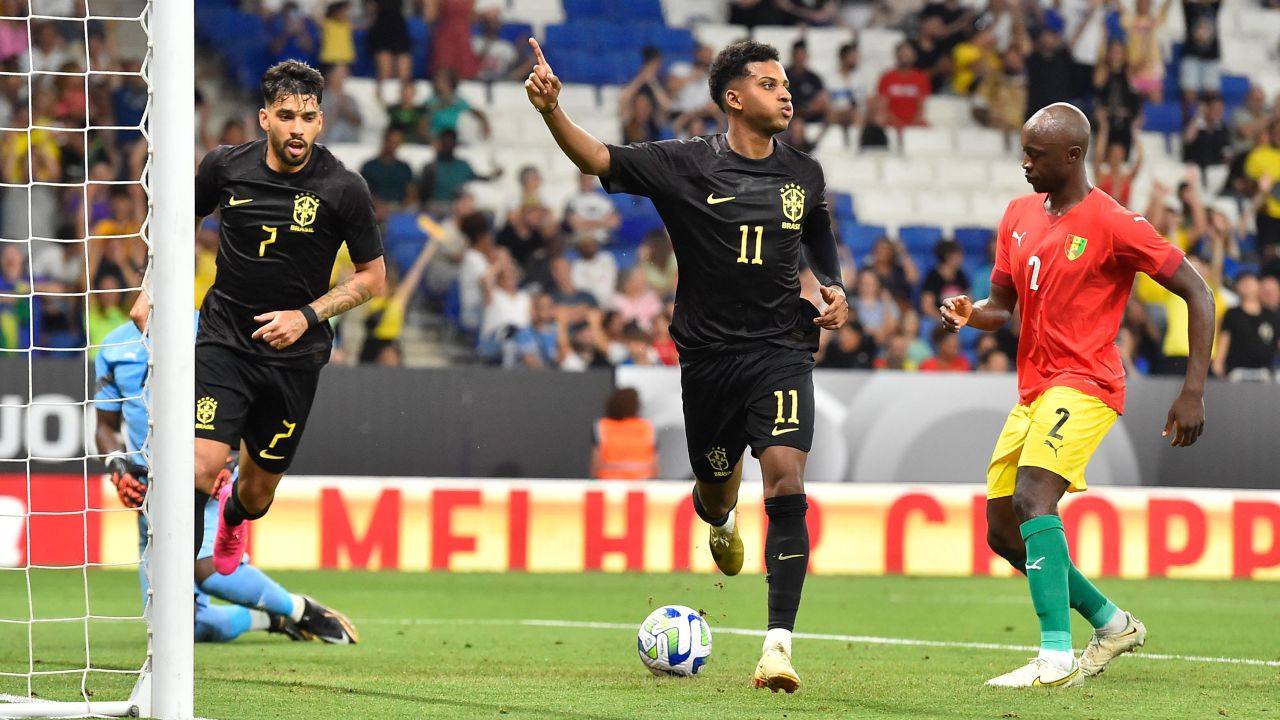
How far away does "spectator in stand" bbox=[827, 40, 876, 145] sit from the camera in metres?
19.2

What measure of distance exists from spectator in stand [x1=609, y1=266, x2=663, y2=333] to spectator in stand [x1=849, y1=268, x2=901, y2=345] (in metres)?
1.78

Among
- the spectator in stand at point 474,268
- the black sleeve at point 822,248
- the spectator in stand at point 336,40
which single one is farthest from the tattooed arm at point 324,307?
the spectator in stand at point 336,40

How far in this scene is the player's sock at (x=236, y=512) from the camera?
788 cm

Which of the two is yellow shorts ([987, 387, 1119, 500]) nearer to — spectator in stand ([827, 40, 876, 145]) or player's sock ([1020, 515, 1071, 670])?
player's sock ([1020, 515, 1071, 670])

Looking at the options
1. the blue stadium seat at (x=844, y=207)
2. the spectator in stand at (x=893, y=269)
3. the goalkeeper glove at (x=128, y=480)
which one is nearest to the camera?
the goalkeeper glove at (x=128, y=480)

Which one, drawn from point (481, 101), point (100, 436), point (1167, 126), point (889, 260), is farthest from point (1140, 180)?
point (100, 436)

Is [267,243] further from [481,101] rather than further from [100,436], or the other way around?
[481,101]

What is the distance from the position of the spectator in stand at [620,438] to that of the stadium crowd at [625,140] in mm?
1111

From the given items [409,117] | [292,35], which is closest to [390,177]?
[409,117]

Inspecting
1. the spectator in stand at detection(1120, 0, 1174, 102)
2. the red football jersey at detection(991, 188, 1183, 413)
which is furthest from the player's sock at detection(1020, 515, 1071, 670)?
the spectator in stand at detection(1120, 0, 1174, 102)

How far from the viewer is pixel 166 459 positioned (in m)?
5.39

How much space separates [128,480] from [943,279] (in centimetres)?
1057

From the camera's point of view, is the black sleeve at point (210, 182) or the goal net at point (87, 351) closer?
the goal net at point (87, 351)

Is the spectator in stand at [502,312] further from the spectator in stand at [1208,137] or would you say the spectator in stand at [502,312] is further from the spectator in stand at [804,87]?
the spectator in stand at [1208,137]
